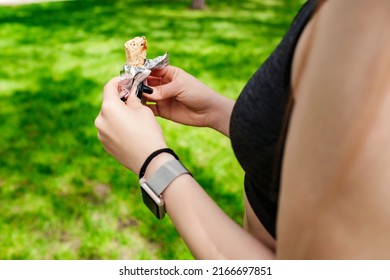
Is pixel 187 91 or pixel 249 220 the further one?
pixel 187 91

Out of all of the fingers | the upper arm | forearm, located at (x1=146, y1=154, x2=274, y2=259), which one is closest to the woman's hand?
the fingers

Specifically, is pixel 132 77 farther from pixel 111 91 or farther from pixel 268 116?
pixel 268 116

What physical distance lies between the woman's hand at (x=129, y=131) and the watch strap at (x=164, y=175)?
81 millimetres

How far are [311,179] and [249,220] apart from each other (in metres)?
0.63

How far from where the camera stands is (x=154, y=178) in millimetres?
1097

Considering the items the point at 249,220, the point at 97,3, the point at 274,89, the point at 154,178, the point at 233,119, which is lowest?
the point at 97,3

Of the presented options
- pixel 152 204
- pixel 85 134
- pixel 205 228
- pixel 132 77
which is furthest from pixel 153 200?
pixel 85 134

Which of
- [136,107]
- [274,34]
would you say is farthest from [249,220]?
[274,34]

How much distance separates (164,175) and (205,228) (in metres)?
0.18

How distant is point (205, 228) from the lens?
3.27 feet

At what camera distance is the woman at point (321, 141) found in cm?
62

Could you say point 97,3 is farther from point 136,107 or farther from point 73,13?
point 136,107

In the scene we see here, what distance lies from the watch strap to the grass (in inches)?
66.0

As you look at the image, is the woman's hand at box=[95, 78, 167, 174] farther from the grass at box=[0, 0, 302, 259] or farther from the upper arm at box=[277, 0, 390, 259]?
the grass at box=[0, 0, 302, 259]
